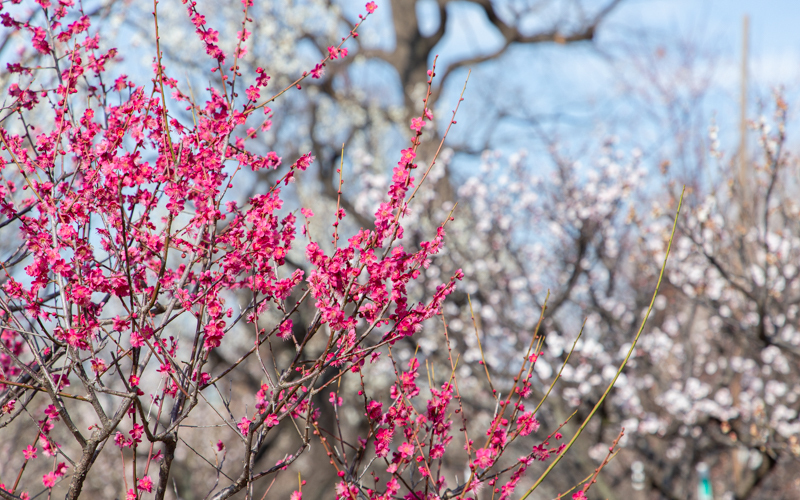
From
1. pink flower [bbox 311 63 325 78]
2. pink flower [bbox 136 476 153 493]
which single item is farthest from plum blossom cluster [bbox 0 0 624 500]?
pink flower [bbox 311 63 325 78]

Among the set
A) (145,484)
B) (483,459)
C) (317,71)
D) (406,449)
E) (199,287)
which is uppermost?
(317,71)

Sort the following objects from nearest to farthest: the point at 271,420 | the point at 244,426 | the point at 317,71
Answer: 1. the point at 271,420
2. the point at 244,426
3. the point at 317,71

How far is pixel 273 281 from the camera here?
80.0 inches

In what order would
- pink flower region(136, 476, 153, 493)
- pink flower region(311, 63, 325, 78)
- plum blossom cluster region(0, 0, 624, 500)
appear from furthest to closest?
pink flower region(311, 63, 325, 78) < pink flower region(136, 476, 153, 493) < plum blossom cluster region(0, 0, 624, 500)

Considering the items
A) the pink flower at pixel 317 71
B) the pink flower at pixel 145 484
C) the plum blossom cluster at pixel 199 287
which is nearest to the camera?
the plum blossom cluster at pixel 199 287

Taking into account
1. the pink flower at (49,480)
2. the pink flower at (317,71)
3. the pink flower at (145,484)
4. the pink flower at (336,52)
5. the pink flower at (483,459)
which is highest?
the pink flower at (336,52)

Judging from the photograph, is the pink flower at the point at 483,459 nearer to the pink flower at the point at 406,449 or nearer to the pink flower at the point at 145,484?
the pink flower at the point at 406,449

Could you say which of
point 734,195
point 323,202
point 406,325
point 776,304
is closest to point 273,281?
point 406,325

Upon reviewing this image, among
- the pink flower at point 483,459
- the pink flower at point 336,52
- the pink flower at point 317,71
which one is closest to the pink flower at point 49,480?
the pink flower at point 483,459

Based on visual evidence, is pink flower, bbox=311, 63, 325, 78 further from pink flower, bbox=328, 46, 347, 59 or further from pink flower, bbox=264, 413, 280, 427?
pink flower, bbox=264, 413, 280, 427

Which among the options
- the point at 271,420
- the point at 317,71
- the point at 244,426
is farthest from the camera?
the point at 317,71

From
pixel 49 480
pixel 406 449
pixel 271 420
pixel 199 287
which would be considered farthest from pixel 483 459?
pixel 49 480

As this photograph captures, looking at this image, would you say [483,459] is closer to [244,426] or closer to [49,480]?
[244,426]

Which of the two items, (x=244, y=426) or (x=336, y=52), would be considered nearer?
(x=244, y=426)
